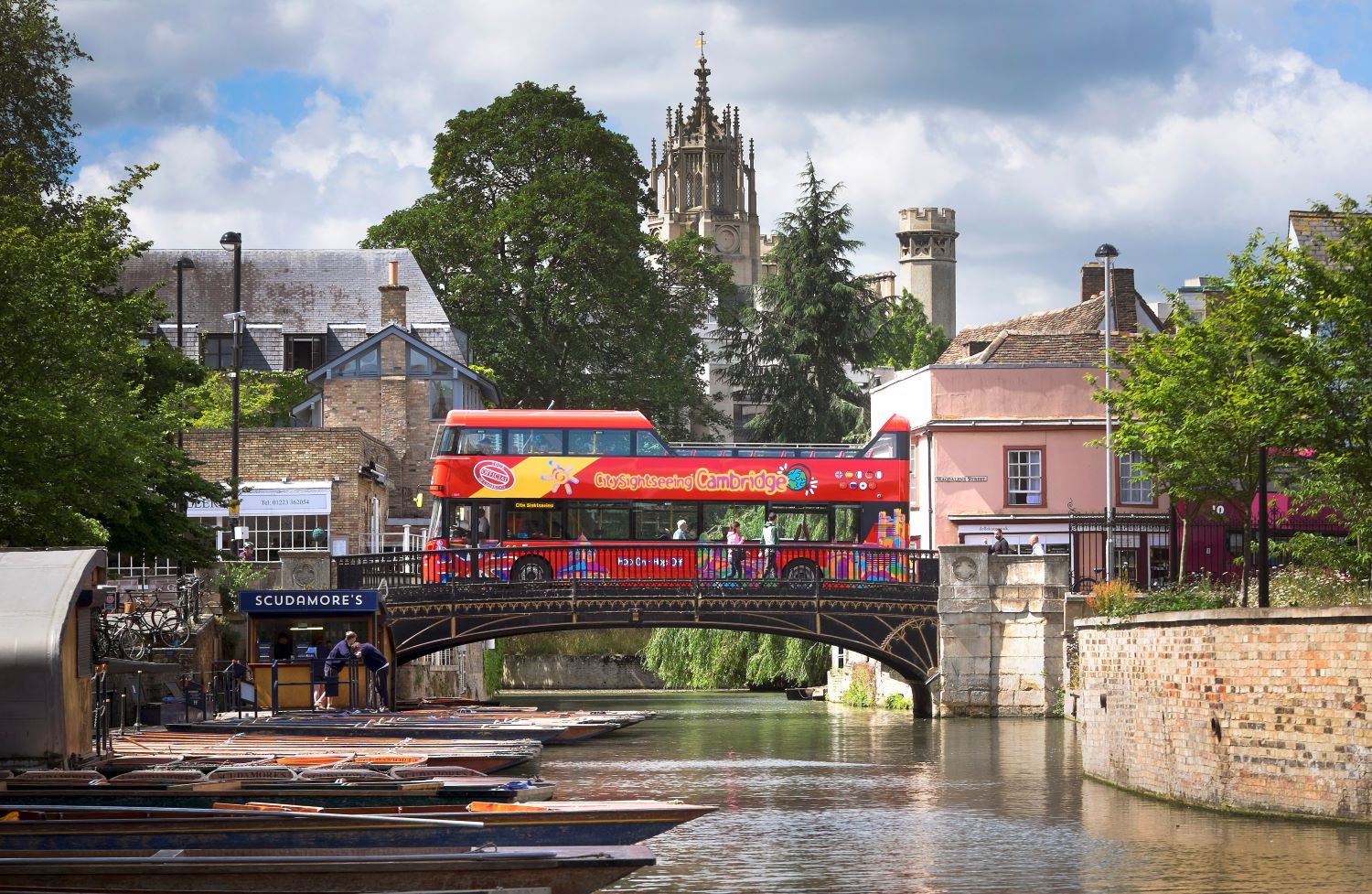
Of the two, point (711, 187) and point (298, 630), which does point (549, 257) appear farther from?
point (711, 187)

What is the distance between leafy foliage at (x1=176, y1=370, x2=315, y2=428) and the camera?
204 feet

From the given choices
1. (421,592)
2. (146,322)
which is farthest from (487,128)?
(146,322)

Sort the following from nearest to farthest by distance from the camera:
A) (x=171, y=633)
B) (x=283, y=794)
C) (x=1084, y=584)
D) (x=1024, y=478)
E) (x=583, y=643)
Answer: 1. (x=283, y=794)
2. (x=171, y=633)
3. (x=1084, y=584)
4. (x=1024, y=478)
5. (x=583, y=643)

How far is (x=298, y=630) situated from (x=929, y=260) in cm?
13014

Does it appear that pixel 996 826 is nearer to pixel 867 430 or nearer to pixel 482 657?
pixel 482 657

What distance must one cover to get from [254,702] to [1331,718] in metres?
21.7

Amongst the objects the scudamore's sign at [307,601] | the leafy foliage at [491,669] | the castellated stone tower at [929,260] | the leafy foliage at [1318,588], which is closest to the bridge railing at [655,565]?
the scudamore's sign at [307,601]

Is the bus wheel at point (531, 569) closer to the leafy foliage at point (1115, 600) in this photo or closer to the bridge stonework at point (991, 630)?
the bridge stonework at point (991, 630)

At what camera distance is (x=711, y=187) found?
16775 cm

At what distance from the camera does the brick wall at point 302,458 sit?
54719 mm

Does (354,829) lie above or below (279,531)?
below

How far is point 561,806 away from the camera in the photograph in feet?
56.7

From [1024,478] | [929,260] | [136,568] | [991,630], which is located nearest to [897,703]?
[991,630]

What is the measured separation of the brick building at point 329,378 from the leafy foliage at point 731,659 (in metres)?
8.64
